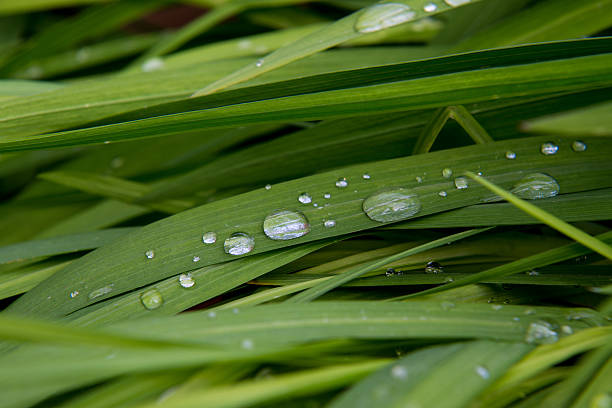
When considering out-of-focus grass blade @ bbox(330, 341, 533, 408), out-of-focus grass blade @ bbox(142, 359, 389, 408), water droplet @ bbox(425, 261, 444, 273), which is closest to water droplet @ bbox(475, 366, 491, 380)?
out-of-focus grass blade @ bbox(330, 341, 533, 408)

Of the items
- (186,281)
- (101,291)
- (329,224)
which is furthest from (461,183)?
(101,291)

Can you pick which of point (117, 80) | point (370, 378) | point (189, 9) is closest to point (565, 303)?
point (370, 378)

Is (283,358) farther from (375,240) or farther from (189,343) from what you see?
(375,240)

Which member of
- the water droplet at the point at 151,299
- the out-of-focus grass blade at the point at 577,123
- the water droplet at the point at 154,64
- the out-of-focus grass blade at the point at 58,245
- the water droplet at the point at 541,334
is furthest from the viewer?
the water droplet at the point at 154,64

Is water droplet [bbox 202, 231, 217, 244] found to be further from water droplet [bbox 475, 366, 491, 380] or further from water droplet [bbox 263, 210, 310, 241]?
water droplet [bbox 475, 366, 491, 380]

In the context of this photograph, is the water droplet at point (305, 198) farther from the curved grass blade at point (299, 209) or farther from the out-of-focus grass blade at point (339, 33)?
the out-of-focus grass blade at point (339, 33)

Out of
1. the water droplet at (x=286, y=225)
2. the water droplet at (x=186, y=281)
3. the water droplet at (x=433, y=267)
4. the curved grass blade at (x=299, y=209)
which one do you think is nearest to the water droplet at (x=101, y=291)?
the curved grass blade at (x=299, y=209)
